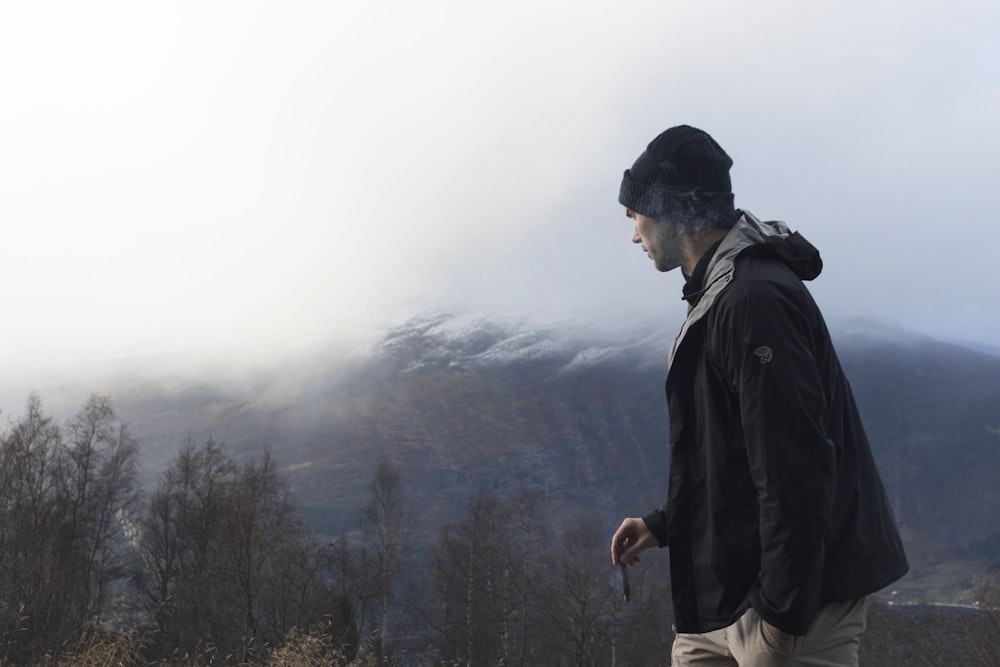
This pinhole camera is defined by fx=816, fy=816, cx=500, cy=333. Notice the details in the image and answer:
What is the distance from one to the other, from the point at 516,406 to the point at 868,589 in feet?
625

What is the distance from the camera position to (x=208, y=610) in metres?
32.9

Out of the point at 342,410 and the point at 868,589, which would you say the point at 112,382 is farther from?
the point at 868,589

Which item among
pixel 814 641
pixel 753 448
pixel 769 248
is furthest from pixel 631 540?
pixel 769 248

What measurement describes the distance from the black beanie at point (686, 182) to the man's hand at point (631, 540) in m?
1.09

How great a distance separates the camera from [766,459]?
2.11 meters

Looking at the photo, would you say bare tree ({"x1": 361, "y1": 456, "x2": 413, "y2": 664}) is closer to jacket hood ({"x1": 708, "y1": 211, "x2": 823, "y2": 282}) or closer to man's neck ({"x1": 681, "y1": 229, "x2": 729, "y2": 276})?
man's neck ({"x1": 681, "y1": 229, "x2": 729, "y2": 276})

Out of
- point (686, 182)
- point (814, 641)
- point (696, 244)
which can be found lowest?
point (814, 641)

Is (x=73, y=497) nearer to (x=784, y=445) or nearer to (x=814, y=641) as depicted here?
(x=814, y=641)

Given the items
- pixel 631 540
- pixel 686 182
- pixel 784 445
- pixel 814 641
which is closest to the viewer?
pixel 784 445

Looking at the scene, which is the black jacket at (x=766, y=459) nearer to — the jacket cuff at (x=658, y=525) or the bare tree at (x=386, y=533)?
the jacket cuff at (x=658, y=525)

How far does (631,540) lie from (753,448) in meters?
0.94

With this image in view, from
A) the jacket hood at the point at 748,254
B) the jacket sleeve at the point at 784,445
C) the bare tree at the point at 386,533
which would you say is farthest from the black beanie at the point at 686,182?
the bare tree at the point at 386,533

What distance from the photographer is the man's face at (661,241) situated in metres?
2.69

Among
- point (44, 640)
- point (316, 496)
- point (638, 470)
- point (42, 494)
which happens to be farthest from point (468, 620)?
point (638, 470)
